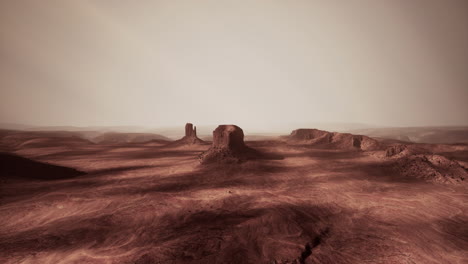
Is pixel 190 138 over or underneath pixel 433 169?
over

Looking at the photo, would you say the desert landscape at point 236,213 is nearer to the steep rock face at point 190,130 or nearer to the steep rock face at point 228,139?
the steep rock face at point 228,139

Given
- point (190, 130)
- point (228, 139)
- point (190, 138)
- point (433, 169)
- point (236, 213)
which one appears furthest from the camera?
point (190, 130)

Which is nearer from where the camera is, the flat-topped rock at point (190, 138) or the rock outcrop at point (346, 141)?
the rock outcrop at point (346, 141)

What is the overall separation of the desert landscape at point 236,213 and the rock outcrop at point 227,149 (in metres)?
0.89

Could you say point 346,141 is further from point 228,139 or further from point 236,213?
point 236,213

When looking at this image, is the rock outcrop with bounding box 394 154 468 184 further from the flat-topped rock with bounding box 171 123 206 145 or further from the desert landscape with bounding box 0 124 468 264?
the flat-topped rock with bounding box 171 123 206 145

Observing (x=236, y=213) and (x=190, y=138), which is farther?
(x=190, y=138)

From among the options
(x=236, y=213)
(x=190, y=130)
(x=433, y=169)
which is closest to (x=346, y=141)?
(x=433, y=169)

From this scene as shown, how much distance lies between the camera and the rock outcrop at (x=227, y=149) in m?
19.3

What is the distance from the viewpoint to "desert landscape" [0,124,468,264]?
6.41 m

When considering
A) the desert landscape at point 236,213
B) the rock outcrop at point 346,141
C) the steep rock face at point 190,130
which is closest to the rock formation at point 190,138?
the steep rock face at point 190,130

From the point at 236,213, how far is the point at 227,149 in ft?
37.0

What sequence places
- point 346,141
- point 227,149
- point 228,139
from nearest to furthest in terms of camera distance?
point 227,149 < point 228,139 < point 346,141

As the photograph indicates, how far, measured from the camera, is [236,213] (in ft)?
30.4
